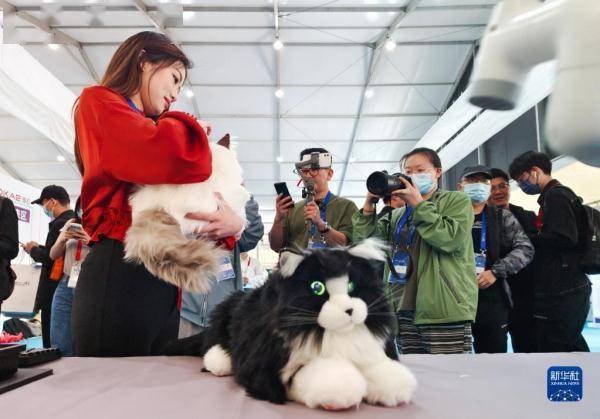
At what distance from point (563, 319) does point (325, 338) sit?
474mm

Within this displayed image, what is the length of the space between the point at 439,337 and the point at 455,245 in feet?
0.85

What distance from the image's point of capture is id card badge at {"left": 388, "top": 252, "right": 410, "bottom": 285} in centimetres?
117

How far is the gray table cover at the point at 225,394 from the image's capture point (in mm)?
458

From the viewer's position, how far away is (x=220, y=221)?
2.29 ft

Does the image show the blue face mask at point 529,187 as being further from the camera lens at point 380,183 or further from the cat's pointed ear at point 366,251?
the camera lens at point 380,183

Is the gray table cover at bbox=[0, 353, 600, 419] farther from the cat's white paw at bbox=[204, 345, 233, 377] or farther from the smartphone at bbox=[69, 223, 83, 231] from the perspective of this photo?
the smartphone at bbox=[69, 223, 83, 231]

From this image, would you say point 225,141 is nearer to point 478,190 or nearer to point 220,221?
point 220,221

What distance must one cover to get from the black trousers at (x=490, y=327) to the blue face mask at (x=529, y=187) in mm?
1079

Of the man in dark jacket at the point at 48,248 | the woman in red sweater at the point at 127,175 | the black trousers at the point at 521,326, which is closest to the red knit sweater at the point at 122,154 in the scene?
the woman in red sweater at the point at 127,175

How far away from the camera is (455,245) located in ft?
3.73

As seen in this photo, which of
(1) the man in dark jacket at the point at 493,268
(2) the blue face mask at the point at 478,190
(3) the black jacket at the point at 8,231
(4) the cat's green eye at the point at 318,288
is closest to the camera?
(4) the cat's green eye at the point at 318,288

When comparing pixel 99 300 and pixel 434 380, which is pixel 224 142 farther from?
pixel 434 380

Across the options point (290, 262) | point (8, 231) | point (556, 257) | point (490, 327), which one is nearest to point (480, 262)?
point (490, 327)

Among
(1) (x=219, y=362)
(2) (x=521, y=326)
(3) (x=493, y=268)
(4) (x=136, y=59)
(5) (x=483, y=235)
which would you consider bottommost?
(2) (x=521, y=326)
